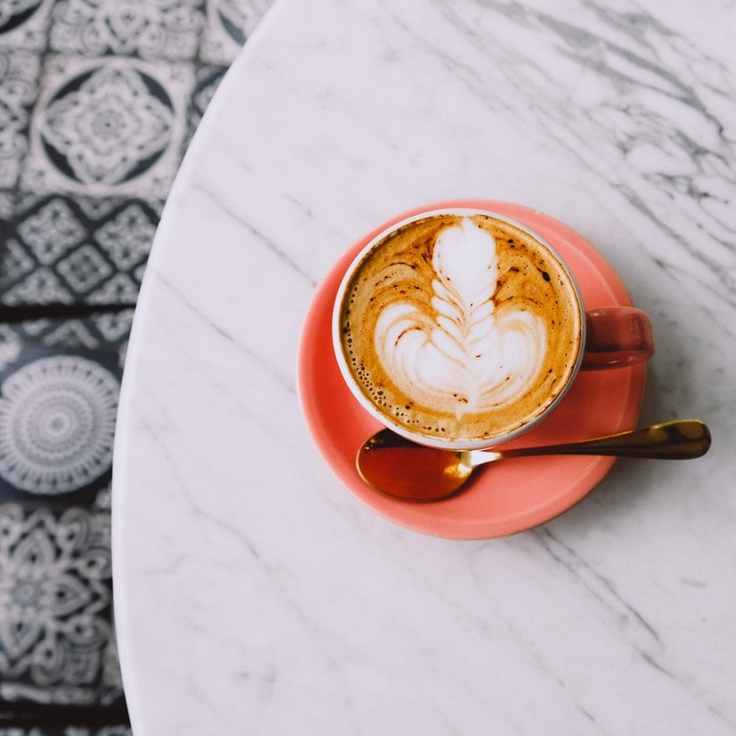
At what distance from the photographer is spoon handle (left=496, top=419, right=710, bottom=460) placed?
1.82 feet

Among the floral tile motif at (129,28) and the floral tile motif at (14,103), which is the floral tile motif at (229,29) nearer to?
the floral tile motif at (129,28)

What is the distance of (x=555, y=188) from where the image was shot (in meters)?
0.67

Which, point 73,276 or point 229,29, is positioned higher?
point 229,29

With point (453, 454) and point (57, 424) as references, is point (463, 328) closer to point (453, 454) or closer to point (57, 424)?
point (453, 454)

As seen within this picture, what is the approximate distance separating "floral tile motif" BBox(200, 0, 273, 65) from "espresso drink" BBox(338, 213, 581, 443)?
0.94 m

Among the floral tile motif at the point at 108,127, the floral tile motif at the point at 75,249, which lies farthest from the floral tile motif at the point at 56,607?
the floral tile motif at the point at 108,127

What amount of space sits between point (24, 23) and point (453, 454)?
4.18 ft

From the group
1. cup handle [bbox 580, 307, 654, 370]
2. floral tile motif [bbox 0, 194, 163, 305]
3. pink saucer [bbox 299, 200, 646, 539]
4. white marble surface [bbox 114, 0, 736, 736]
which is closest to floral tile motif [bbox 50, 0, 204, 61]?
floral tile motif [bbox 0, 194, 163, 305]

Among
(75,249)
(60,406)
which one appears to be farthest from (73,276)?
(60,406)

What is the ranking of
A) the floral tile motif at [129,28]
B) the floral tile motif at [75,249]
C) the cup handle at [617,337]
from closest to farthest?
1. the cup handle at [617,337]
2. the floral tile motif at [75,249]
3. the floral tile motif at [129,28]

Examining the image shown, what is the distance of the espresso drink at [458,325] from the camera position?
558 mm

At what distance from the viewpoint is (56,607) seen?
113 centimetres

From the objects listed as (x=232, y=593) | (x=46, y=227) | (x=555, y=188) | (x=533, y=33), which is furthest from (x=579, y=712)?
(x=46, y=227)

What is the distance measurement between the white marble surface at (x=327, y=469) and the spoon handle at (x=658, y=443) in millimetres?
61
